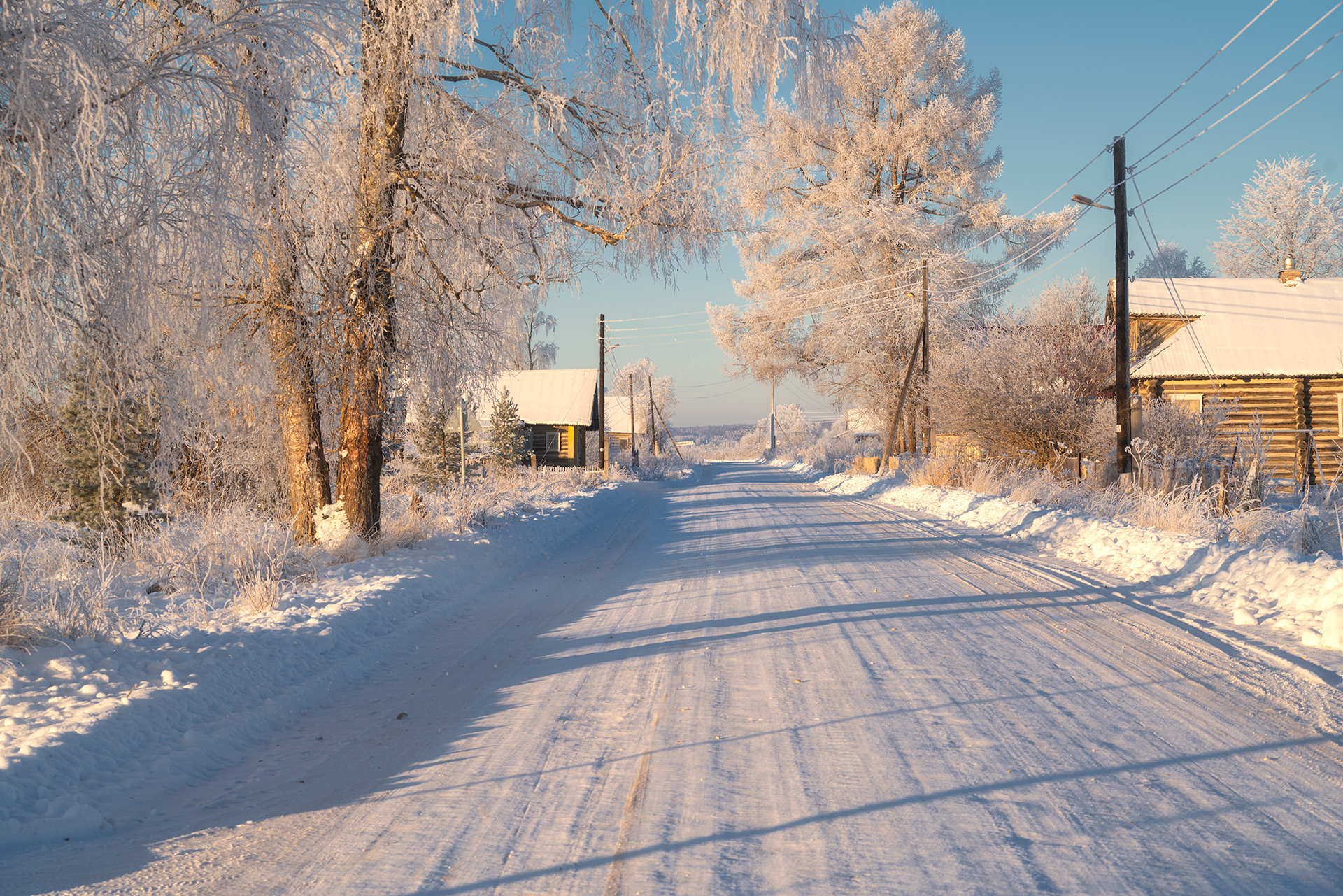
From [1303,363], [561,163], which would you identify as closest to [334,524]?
[561,163]

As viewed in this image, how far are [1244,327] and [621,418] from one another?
6702cm

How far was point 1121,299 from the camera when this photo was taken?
15.2 m

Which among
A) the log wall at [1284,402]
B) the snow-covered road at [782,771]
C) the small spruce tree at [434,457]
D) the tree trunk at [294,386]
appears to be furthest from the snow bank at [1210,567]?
the small spruce tree at [434,457]

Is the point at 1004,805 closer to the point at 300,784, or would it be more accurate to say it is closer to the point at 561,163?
the point at 300,784

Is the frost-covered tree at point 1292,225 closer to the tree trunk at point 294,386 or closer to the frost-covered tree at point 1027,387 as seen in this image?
the frost-covered tree at point 1027,387

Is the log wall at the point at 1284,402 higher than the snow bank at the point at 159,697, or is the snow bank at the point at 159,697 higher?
the log wall at the point at 1284,402

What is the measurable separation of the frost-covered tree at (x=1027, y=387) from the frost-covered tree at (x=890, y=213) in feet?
23.7

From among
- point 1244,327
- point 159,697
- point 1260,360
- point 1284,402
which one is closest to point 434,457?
point 159,697

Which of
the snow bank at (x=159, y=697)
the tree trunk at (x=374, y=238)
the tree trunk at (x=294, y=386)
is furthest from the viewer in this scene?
the tree trunk at (x=294, y=386)

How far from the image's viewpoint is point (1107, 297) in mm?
27219

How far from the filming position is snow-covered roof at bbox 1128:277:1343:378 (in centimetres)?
2489

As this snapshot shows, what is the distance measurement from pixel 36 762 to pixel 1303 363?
31.4 meters

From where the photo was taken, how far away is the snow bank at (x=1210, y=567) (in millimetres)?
6453

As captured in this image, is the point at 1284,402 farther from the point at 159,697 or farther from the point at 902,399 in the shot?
the point at 159,697
